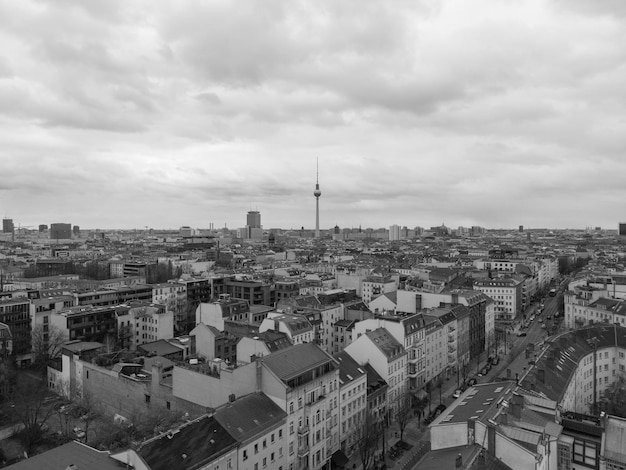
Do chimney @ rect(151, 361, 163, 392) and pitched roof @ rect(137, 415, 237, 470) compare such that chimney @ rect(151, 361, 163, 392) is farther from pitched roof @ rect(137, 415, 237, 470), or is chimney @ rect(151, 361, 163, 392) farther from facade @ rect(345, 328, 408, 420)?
facade @ rect(345, 328, 408, 420)

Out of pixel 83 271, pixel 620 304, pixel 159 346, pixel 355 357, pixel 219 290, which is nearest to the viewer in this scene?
pixel 355 357

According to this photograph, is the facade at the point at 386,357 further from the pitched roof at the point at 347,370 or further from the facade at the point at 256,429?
the facade at the point at 256,429

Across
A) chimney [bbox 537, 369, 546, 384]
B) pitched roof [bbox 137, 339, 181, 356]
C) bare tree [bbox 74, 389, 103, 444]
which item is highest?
chimney [bbox 537, 369, 546, 384]

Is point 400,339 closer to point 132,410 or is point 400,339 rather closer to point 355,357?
point 355,357

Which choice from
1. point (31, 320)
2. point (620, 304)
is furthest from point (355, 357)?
point (31, 320)

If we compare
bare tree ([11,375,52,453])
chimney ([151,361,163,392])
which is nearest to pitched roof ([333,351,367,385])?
chimney ([151,361,163,392])

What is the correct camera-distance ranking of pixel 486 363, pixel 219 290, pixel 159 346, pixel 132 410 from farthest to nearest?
pixel 219 290 → pixel 486 363 → pixel 159 346 → pixel 132 410

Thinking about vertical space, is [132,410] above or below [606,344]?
below

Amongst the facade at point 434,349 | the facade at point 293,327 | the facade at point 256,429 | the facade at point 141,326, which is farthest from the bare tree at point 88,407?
the facade at point 434,349
